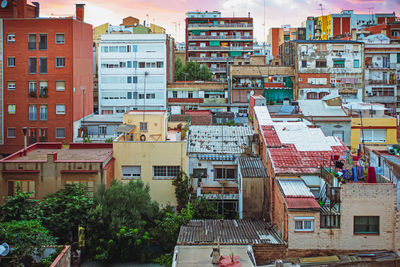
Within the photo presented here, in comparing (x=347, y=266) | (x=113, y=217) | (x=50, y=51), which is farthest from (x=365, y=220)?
(x=50, y=51)

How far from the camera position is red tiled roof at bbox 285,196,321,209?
1848cm

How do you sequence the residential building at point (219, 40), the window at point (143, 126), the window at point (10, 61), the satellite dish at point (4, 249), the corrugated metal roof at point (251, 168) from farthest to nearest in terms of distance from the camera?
1. the residential building at point (219, 40)
2. the window at point (10, 61)
3. the window at point (143, 126)
4. the corrugated metal roof at point (251, 168)
5. the satellite dish at point (4, 249)

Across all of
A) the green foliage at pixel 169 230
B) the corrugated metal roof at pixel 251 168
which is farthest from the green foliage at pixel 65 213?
the corrugated metal roof at pixel 251 168

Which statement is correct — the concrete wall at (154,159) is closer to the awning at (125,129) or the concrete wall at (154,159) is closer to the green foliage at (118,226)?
the green foliage at (118,226)

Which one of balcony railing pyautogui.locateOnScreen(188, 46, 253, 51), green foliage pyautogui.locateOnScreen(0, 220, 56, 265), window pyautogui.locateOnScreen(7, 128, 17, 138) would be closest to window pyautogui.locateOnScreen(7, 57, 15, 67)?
window pyautogui.locateOnScreen(7, 128, 17, 138)

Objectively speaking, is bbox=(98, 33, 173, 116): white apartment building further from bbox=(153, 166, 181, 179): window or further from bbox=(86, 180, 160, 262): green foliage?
bbox=(86, 180, 160, 262): green foliage

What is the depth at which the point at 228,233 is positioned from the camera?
66.4 ft

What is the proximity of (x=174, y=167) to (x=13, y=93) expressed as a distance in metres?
24.2

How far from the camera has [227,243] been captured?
1878 cm

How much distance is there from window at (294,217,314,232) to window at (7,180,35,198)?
13.3m

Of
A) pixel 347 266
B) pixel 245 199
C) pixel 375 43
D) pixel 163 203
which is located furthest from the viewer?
pixel 375 43

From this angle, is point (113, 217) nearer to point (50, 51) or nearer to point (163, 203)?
point (163, 203)

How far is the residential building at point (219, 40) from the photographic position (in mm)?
83562

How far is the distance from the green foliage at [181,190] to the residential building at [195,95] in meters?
31.7
